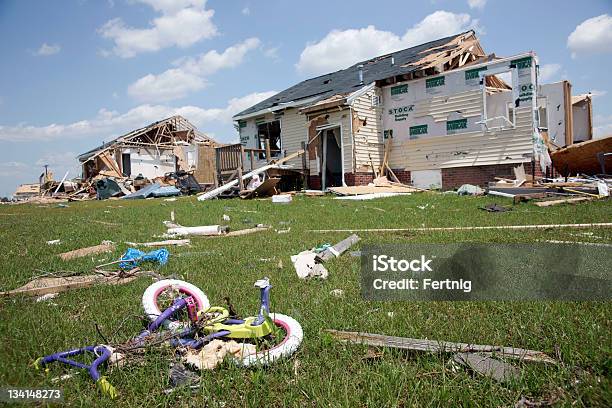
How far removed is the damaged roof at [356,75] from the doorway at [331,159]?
182 cm

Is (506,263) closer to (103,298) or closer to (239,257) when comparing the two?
(239,257)

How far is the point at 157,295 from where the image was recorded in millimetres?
2719

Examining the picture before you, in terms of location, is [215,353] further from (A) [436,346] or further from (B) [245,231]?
(B) [245,231]

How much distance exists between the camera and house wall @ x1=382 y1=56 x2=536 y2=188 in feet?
45.8

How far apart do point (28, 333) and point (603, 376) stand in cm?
320

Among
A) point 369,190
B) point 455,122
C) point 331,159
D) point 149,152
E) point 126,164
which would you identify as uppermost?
point 149,152

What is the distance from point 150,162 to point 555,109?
27.5m

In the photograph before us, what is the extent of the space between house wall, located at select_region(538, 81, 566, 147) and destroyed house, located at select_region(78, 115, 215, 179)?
2215cm

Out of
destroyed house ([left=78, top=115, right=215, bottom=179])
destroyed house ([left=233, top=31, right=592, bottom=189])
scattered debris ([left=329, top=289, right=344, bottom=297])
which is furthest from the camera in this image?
destroyed house ([left=78, top=115, right=215, bottom=179])

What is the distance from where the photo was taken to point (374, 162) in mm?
17594

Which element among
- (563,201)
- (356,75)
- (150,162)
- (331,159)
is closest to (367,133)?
(331,159)

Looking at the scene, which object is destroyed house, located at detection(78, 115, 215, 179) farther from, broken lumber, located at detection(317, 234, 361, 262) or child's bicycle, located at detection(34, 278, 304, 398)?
child's bicycle, located at detection(34, 278, 304, 398)

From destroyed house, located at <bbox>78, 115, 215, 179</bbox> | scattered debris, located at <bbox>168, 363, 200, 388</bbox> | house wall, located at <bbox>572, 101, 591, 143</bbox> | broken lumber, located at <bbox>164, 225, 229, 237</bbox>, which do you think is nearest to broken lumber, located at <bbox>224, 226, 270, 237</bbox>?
broken lumber, located at <bbox>164, 225, 229, 237</bbox>

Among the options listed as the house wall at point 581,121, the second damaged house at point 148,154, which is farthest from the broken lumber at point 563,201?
the second damaged house at point 148,154
